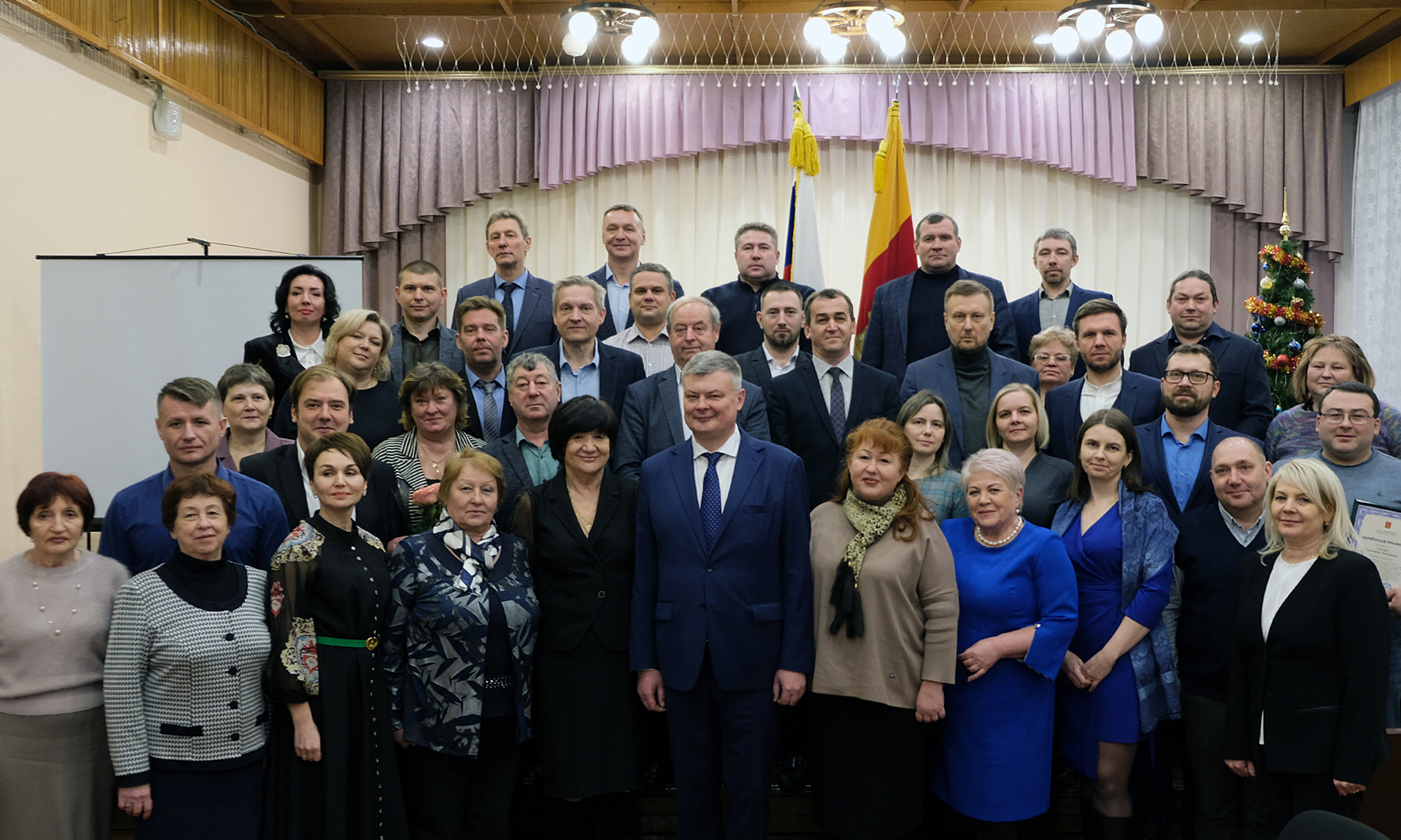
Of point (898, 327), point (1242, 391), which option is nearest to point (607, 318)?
point (898, 327)

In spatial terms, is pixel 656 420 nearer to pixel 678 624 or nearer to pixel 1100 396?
pixel 678 624

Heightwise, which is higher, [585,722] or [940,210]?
[940,210]

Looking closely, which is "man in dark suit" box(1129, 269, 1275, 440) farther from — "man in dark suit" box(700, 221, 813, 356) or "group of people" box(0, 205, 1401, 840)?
"man in dark suit" box(700, 221, 813, 356)

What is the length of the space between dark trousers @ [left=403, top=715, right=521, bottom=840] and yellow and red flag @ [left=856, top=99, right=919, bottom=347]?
3316 mm

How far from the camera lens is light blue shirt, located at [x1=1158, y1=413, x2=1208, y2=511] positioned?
3.35 meters

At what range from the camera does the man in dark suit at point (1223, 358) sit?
3.91 meters

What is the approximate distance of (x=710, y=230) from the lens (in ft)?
25.6

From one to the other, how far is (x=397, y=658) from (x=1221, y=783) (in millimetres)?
2268

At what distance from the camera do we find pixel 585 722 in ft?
9.29

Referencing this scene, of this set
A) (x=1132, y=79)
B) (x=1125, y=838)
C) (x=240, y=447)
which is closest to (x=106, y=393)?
(x=240, y=447)

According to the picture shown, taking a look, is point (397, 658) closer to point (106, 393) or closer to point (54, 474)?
point (54, 474)

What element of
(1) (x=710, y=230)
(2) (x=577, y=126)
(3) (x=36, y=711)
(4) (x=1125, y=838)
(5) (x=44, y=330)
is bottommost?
(4) (x=1125, y=838)

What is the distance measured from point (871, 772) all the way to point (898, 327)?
7.54 ft

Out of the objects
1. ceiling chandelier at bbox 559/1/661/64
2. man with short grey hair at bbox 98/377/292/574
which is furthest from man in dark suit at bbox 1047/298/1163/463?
ceiling chandelier at bbox 559/1/661/64
